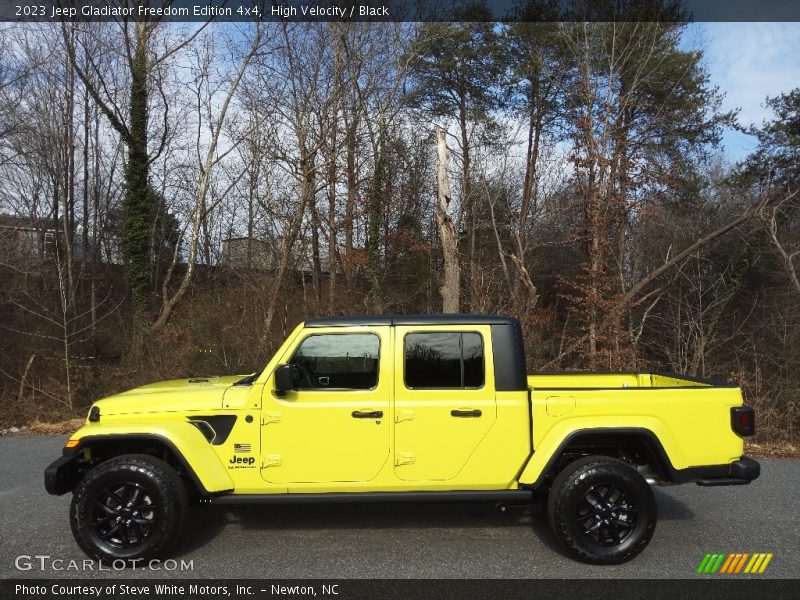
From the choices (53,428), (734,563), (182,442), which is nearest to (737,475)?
(734,563)

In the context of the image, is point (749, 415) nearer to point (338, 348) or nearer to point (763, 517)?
point (763, 517)

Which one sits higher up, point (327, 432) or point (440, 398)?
point (440, 398)

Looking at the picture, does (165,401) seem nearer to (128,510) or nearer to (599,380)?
(128,510)

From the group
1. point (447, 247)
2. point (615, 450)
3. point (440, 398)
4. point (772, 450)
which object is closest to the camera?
point (440, 398)

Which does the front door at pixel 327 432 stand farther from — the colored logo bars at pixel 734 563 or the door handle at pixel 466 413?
the colored logo bars at pixel 734 563

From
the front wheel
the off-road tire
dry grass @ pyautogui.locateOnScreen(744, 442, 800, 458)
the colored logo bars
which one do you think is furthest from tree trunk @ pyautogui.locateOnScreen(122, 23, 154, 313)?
the colored logo bars

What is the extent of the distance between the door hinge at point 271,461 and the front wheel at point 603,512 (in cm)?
199

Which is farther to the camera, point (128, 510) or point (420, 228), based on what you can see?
point (420, 228)

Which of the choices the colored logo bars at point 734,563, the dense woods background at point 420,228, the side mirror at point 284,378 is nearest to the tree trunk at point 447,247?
the dense woods background at point 420,228

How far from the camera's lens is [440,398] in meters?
4.52

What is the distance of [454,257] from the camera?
14016mm

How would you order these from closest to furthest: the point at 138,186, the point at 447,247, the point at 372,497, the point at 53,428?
the point at 372,497
the point at 53,428
the point at 447,247
the point at 138,186
